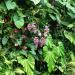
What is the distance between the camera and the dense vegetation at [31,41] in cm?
527

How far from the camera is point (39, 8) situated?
5.77 metres

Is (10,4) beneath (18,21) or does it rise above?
above

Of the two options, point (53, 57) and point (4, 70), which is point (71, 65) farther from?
point (4, 70)

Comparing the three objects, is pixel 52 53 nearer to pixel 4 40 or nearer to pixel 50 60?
pixel 50 60

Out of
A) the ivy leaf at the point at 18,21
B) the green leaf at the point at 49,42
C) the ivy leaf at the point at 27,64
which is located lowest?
the ivy leaf at the point at 27,64

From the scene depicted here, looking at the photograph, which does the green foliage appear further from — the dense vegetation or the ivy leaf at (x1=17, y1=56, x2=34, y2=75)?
the ivy leaf at (x1=17, y1=56, x2=34, y2=75)

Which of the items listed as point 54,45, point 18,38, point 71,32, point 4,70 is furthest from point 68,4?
point 4,70

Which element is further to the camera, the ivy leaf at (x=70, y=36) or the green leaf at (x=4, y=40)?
the ivy leaf at (x=70, y=36)

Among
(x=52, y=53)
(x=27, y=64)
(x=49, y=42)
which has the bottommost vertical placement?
(x=27, y=64)

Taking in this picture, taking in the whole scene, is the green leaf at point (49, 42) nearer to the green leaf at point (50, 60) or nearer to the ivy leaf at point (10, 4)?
the green leaf at point (50, 60)

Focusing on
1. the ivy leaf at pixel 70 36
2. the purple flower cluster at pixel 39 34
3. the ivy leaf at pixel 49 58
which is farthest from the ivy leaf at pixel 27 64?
the ivy leaf at pixel 70 36

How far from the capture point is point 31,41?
5.59 metres

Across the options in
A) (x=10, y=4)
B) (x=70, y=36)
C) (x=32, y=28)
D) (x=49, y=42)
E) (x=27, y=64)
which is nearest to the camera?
(x=27, y=64)

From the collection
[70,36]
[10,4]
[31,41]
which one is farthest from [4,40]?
[70,36]
